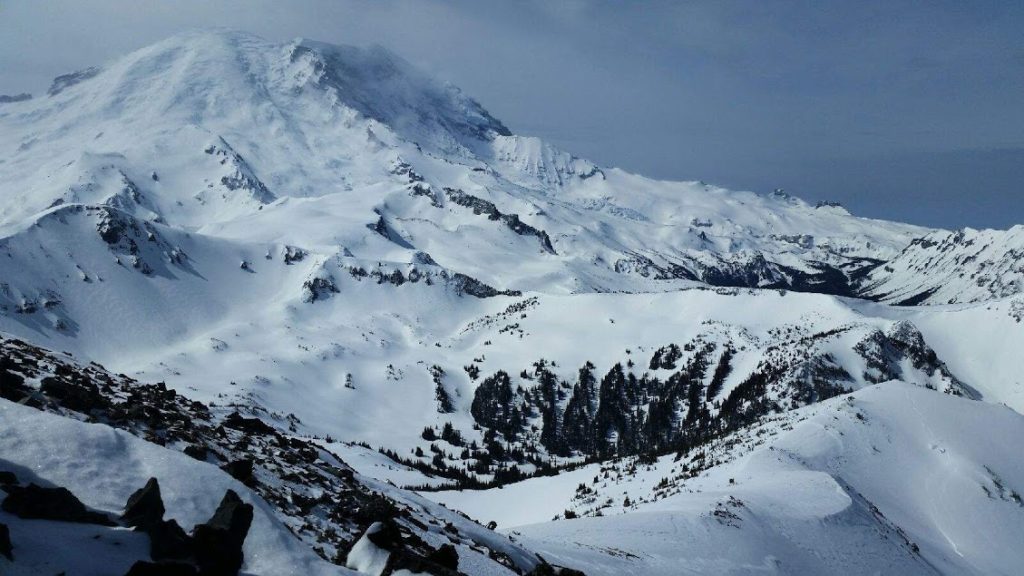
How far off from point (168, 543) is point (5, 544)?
191 centimetres

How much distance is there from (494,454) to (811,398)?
47.4 m

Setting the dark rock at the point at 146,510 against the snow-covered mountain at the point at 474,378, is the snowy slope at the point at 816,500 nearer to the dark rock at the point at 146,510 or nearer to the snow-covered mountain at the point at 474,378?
the snow-covered mountain at the point at 474,378

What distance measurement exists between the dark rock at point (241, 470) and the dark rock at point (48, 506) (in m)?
4.11

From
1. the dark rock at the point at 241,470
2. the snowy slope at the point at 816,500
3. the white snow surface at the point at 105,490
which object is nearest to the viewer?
the white snow surface at the point at 105,490

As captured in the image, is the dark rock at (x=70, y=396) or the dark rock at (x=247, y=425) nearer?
the dark rock at (x=70, y=396)

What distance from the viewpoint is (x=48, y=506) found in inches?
353

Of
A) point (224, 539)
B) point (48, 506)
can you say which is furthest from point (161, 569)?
point (48, 506)

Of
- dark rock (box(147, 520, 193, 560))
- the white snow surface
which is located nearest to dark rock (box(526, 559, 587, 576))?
the white snow surface

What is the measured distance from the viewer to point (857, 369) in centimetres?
9488

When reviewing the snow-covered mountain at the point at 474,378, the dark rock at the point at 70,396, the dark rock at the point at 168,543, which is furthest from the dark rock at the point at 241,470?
the dark rock at the point at 168,543

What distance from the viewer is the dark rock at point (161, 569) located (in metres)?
8.01

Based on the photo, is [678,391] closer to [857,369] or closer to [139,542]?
[857,369]

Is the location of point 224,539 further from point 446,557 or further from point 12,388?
point 12,388

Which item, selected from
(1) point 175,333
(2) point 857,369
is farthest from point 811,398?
(1) point 175,333
